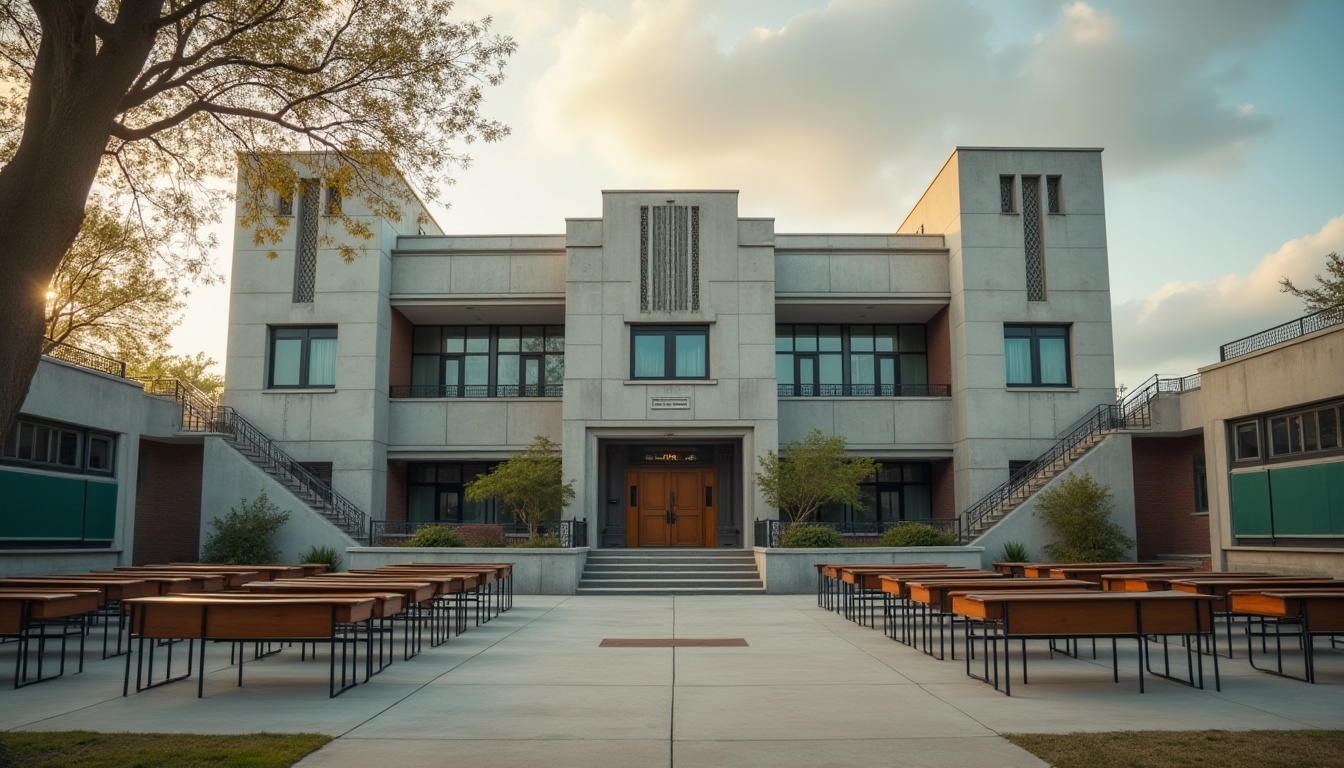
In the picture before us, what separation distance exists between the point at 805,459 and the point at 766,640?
43.4ft

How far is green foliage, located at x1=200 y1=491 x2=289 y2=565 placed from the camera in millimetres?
26000

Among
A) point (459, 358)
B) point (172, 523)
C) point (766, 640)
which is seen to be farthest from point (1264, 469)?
point (172, 523)

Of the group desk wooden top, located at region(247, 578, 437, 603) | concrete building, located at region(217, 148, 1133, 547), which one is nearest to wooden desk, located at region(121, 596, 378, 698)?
desk wooden top, located at region(247, 578, 437, 603)

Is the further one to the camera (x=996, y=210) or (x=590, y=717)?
(x=996, y=210)

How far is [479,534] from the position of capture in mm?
27406

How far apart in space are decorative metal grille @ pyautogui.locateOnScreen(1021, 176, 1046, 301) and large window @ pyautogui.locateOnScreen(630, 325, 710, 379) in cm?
999

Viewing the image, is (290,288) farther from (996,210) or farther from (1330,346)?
(1330,346)

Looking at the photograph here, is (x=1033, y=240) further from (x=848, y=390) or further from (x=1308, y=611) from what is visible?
(x=1308, y=611)

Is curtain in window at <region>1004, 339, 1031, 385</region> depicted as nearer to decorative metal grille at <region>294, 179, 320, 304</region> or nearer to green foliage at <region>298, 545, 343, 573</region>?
green foliage at <region>298, 545, 343, 573</region>

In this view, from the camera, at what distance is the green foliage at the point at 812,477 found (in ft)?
87.7

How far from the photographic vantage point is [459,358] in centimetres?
3400

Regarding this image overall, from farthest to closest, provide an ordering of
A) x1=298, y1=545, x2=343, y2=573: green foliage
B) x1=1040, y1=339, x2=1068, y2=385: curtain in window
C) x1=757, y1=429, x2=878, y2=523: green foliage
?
x1=1040, y1=339, x2=1068, y2=385: curtain in window < x1=757, y1=429, x2=878, y2=523: green foliage < x1=298, y1=545, x2=343, y2=573: green foliage

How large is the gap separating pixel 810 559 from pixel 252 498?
14950 millimetres

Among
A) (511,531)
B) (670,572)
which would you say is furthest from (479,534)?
(670,572)
